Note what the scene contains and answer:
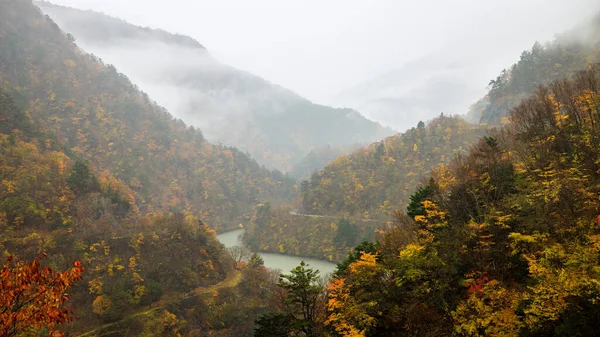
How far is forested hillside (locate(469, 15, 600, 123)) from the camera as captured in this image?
8544cm

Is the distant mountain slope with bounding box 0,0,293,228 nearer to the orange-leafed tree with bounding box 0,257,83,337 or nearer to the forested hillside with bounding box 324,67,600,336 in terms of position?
the forested hillside with bounding box 324,67,600,336

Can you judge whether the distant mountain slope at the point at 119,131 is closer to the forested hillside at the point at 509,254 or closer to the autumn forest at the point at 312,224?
the autumn forest at the point at 312,224

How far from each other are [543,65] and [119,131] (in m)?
139

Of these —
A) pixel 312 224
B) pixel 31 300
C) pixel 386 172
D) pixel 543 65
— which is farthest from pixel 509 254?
pixel 543 65

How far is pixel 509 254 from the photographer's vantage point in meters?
17.0

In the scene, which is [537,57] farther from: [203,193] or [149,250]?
[203,193]

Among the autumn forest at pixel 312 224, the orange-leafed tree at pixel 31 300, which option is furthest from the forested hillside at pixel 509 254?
the orange-leafed tree at pixel 31 300

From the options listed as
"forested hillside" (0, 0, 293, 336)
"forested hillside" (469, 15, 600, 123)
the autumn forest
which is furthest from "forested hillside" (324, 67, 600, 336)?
"forested hillside" (469, 15, 600, 123)

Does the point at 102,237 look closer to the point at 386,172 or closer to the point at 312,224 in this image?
the point at 312,224

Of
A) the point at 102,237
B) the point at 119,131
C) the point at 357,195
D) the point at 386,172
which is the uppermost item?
the point at 119,131

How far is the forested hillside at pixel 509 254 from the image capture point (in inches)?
490

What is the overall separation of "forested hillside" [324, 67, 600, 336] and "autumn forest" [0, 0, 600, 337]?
0.38 feet

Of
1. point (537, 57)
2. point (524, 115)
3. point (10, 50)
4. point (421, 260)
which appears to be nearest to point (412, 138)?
point (537, 57)

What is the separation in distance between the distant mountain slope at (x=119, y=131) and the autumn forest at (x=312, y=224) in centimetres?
76
